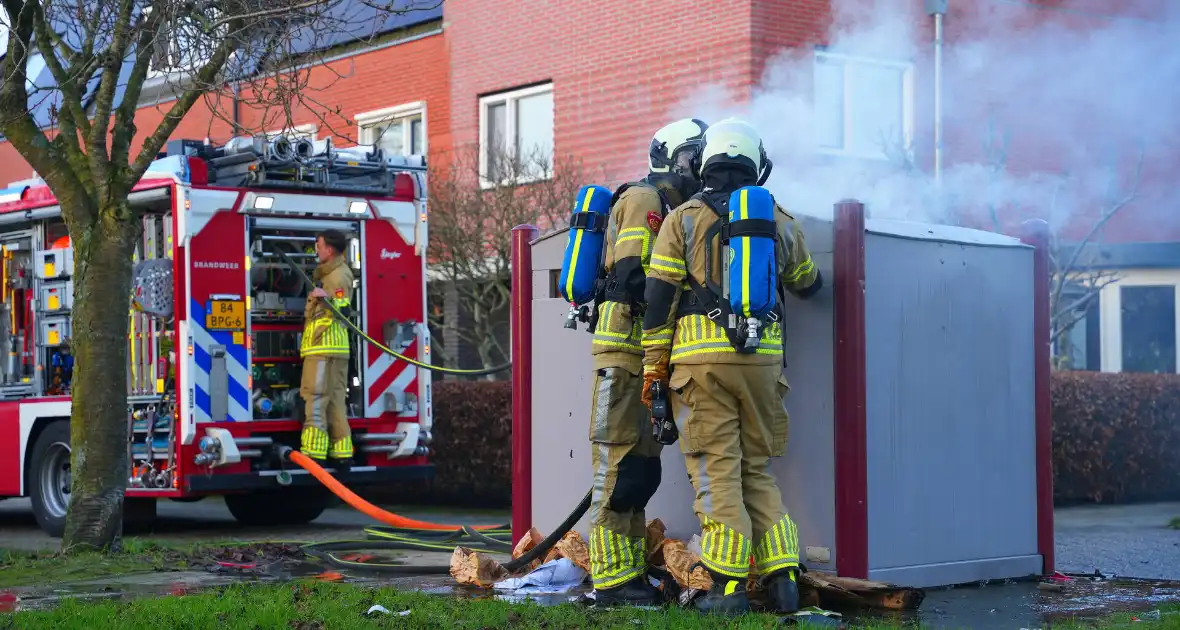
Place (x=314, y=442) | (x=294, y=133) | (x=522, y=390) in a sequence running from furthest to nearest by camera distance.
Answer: (x=314, y=442) < (x=294, y=133) < (x=522, y=390)

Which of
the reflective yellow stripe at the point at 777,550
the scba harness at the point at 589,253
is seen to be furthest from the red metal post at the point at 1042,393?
the scba harness at the point at 589,253

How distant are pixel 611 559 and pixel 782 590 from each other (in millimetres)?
859

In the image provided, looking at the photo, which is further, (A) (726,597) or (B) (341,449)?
(B) (341,449)

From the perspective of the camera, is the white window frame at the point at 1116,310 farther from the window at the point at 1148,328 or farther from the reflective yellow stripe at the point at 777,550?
the reflective yellow stripe at the point at 777,550

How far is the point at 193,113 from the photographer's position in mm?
20562

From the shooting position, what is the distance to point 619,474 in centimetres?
669

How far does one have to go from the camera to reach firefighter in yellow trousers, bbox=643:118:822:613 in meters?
6.17

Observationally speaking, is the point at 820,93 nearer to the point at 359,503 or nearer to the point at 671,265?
the point at 359,503

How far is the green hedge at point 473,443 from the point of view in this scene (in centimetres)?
1273

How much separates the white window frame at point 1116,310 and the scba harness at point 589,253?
13.0 m

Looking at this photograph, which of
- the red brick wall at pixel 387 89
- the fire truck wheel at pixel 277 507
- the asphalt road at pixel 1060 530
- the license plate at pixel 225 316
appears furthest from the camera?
the red brick wall at pixel 387 89

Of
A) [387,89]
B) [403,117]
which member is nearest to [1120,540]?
[403,117]

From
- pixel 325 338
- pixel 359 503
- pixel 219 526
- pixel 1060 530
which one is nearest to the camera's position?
pixel 359 503

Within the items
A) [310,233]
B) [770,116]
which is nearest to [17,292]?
[310,233]
